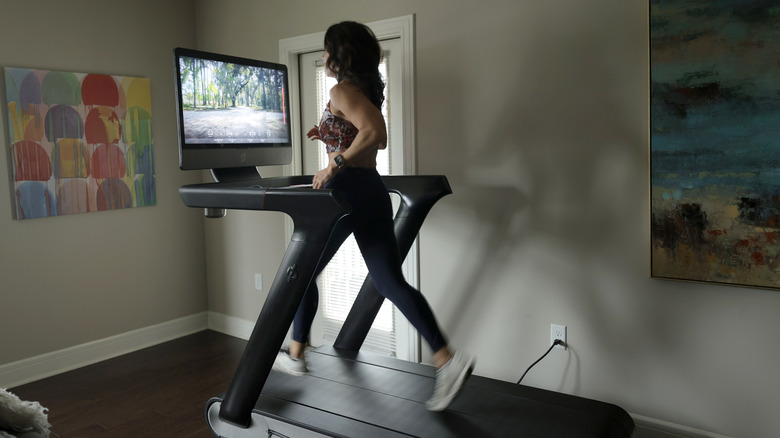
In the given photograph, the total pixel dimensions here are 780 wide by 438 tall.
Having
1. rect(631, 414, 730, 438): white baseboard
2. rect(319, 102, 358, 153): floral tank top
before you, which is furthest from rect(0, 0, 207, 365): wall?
rect(631, 414, 730, 438): white baseboard

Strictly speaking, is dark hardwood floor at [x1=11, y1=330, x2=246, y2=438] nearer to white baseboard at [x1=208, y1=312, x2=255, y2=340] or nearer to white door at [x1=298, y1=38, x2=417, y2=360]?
white baseboard at [x1=208, y1=312, x2=255, y2=340]

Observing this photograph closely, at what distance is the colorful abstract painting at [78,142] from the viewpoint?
126 inches

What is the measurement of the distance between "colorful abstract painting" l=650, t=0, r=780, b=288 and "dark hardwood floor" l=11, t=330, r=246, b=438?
85.2 inches

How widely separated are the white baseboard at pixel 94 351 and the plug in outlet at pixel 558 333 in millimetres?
2544

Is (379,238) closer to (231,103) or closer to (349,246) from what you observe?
(231,103)

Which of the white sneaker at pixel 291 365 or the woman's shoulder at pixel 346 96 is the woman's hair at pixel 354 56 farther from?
the white sneaker at pixel 291 365

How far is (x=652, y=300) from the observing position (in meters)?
2.39

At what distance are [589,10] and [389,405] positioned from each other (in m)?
1.75

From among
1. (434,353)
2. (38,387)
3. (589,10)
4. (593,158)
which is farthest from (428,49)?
(38,387)

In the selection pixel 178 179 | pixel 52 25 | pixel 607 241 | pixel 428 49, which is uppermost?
pixel 52 25

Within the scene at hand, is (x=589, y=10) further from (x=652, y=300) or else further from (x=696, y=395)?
(x=696, y=395)

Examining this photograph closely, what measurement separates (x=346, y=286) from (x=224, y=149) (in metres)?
1.35

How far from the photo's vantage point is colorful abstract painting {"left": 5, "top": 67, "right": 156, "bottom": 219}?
3.20 metres

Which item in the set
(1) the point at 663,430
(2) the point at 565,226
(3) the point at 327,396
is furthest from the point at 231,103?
(1) the point at 663,430
